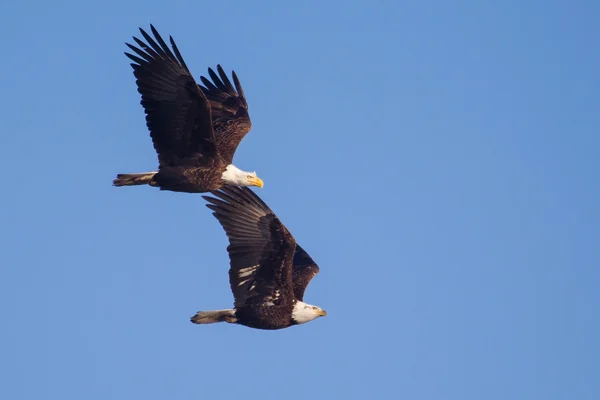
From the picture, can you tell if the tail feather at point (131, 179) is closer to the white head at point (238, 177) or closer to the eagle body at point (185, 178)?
the eagle body at point (185, 178)

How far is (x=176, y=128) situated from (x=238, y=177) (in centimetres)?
119

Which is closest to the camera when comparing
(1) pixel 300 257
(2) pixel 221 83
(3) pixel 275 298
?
(3) pixel 275 298

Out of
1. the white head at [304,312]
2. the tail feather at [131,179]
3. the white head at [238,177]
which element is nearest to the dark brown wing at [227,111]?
the white head at [238,177]

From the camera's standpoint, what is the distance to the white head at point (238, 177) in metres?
17.0

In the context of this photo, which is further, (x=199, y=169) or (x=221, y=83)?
(x=221, y=83)

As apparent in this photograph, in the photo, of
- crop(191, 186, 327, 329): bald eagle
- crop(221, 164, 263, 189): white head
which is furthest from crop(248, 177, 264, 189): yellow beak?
crop(191, 186, 327, 329): bald eagle

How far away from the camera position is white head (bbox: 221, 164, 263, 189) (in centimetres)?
1703

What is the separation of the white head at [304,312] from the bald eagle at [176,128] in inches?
77.0

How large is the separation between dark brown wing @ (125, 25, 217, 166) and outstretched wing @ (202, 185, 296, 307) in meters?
0.99

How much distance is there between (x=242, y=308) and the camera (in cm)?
1620

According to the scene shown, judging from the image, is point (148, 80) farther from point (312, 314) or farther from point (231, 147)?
point (312, 314)

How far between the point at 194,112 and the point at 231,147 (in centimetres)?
209

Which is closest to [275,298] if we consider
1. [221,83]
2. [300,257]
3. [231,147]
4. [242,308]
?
[242,308]

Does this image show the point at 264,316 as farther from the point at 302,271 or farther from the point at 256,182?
the point at 256,182
